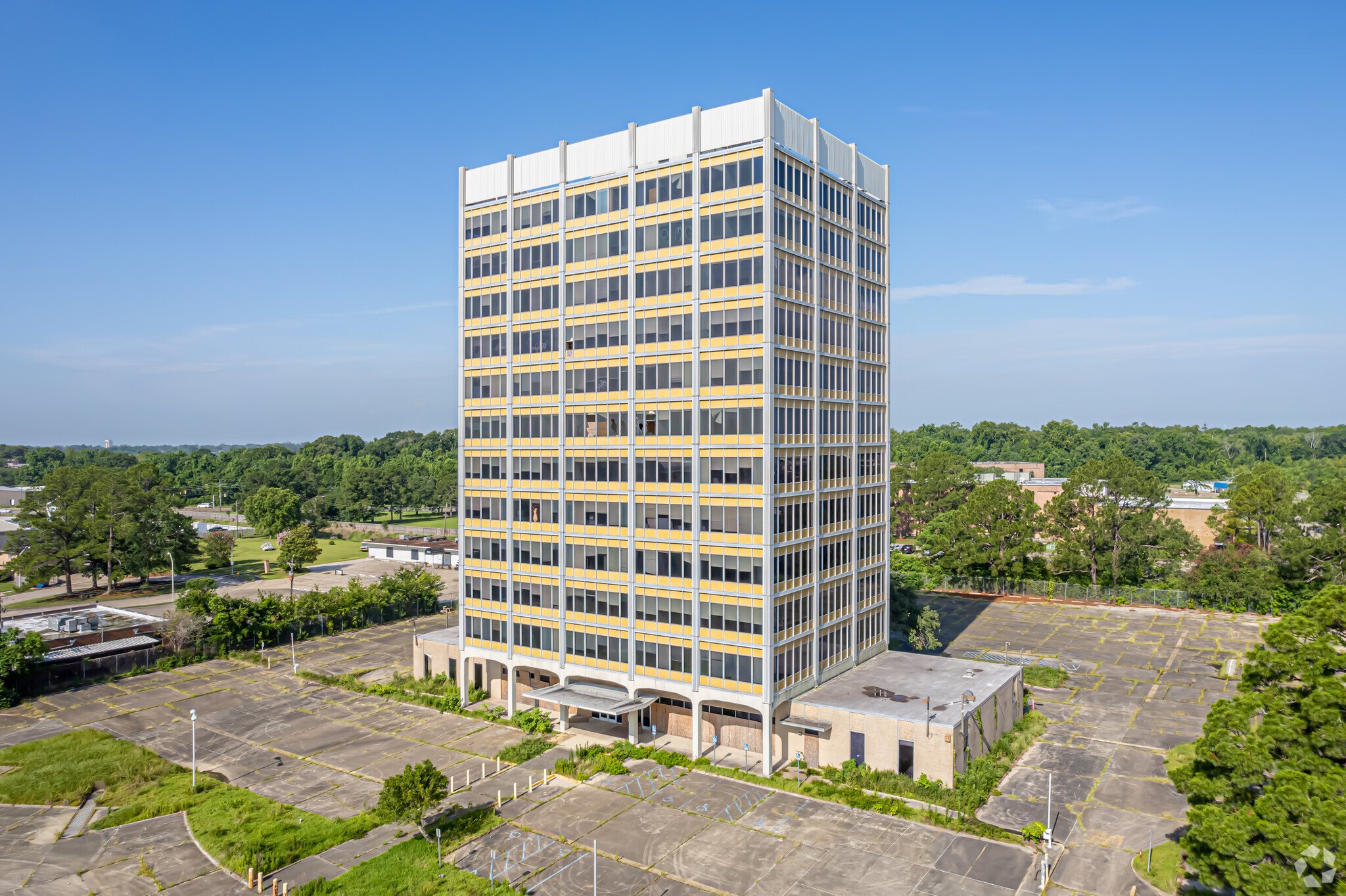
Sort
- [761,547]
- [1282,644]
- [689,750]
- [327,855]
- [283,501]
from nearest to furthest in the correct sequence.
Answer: [1282,644] < [327,855] < [761,547] < [689,750] < [283,501]

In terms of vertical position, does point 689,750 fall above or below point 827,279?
below

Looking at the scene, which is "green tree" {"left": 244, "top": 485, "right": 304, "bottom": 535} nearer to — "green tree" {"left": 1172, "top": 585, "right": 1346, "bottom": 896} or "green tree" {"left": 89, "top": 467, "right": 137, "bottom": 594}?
"green tree" {"left": 89, "top": 467, "right": 137, "bottom": 594}

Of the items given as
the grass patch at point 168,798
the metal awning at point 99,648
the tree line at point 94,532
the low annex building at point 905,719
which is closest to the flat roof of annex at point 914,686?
the low annex building at point 905,719

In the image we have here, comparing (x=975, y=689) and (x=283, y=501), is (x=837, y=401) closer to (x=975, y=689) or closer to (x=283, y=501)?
(x=975, y=689)

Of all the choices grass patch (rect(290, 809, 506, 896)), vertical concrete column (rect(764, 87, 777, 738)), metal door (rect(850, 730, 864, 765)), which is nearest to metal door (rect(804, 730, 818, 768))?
metal door (rect(850, 730, 864, 765))

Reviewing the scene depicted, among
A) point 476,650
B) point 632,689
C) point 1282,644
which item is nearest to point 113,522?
point 476,650

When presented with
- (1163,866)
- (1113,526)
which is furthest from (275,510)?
(1163,866)

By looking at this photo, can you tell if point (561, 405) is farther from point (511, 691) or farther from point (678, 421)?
point (511, 691)
